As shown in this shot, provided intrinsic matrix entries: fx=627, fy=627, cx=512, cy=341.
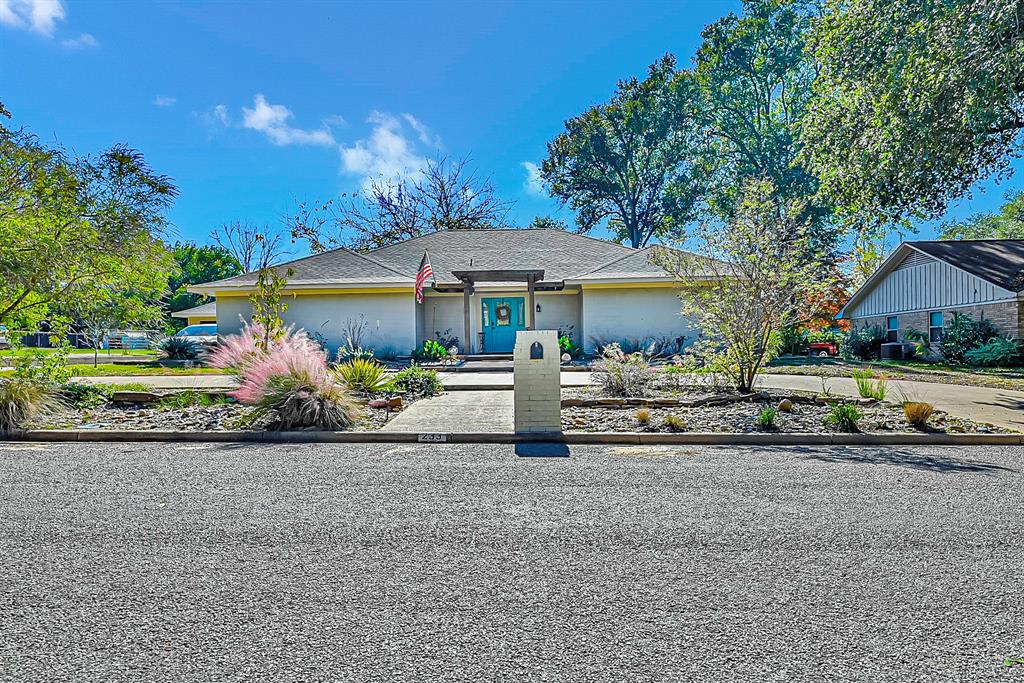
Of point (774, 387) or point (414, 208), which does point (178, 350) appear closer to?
point (774, 387)

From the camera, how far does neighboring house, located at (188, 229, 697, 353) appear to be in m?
20.4

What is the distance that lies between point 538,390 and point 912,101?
10.3 meters

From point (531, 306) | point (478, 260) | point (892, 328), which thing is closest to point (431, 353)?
point (531, 306)

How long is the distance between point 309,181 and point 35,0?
2629cm

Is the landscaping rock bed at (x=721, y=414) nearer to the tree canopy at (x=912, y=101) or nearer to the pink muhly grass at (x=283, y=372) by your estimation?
the pink muhly grass at (x=283, y=372)

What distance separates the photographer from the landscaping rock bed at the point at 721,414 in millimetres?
7699

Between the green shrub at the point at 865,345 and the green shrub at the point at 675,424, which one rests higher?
the green shrub at the point at 865,345

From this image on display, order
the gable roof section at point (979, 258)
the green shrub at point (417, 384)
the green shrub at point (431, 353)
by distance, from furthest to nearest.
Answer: the green shrub at point (431, 353), the gable roof section at point (979, 258), the green shrub at point (417, 384)

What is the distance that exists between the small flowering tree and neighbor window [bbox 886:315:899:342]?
613 inches

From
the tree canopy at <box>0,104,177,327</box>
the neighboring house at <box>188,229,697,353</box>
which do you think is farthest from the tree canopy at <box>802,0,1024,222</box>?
the tree canopy at <box>0,104,177,327</box>

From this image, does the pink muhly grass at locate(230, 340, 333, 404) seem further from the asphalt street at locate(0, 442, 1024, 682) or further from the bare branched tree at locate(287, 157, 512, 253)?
the bare branched tree at locate(287, 157, 512, 253)

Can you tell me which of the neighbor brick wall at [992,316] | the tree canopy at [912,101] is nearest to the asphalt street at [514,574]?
the tree canopy at [912,101]

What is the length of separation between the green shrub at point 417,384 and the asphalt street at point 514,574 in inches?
206

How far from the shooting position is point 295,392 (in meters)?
7.94
